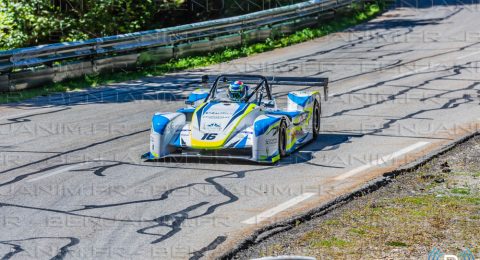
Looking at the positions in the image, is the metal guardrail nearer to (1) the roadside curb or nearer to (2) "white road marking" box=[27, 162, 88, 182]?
(2) "white road marking" box=[27, 162, 88, 182]

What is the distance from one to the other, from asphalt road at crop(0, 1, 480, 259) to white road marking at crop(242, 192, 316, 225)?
14 mm

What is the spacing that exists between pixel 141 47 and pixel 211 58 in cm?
240

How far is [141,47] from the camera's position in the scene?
24188 millimetres

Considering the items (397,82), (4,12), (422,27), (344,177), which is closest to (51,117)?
(344,177)

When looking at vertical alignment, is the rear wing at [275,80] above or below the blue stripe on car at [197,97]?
above

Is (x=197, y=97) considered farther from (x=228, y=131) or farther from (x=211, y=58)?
(x=211, y=58)

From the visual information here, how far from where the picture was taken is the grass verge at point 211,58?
20.8m

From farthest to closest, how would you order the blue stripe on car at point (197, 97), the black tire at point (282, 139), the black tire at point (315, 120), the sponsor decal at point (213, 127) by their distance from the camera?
the black tire at point (315, 120) < the blue stripe on car at point (197, 97) < the black tire at point (282, 139) < the sponsor decal at point (213, 127)

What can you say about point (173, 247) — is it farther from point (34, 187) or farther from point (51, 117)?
point (51, 117)

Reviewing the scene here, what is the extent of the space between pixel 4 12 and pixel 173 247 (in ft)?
65.2

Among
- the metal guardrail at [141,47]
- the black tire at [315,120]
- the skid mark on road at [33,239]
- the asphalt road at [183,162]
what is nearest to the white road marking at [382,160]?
the asphalt road at [183,162]

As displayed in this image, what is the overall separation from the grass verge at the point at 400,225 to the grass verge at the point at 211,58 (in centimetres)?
1073

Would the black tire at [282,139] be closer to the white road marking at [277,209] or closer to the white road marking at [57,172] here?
the white road marking at [277,209]

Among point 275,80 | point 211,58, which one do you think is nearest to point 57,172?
point 275,80
